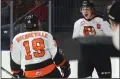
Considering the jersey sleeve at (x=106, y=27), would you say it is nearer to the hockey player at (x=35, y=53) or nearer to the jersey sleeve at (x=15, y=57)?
the hockey player at (x=35, y=53)

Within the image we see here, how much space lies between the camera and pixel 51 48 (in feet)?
7.68

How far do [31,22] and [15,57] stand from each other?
0.33m

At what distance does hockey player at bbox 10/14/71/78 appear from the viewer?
90.7 inches

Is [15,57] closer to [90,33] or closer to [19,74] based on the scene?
[19,74]

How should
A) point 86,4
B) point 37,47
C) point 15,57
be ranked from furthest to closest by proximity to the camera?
point 86,4, point 15,57, point 37,47

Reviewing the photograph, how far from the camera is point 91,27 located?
265cm

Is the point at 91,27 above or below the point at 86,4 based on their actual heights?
below

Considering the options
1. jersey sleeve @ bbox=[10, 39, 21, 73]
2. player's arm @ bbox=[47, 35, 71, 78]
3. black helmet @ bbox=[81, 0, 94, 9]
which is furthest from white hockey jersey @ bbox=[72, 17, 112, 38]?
jersey sleeve @ bbox=[10, 39, 21, 73]

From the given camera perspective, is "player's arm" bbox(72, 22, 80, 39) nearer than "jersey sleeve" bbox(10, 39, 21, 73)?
No

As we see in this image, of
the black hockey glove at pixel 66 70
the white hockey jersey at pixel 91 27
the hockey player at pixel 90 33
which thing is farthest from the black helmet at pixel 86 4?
the black hockey glove at pixel 66 70

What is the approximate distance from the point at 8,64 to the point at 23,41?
14.0 inches

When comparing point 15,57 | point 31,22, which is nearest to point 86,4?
point 31,22

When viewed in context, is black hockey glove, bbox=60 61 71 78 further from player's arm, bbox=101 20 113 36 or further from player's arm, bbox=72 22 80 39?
player's arm, bbox=101 20 113 36

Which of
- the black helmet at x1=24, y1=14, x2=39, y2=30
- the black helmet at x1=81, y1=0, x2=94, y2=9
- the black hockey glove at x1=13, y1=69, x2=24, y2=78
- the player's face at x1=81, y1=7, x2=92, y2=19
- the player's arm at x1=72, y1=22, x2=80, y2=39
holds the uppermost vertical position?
the black helmet at x1=81, y1=0, x2=94, y2=9
